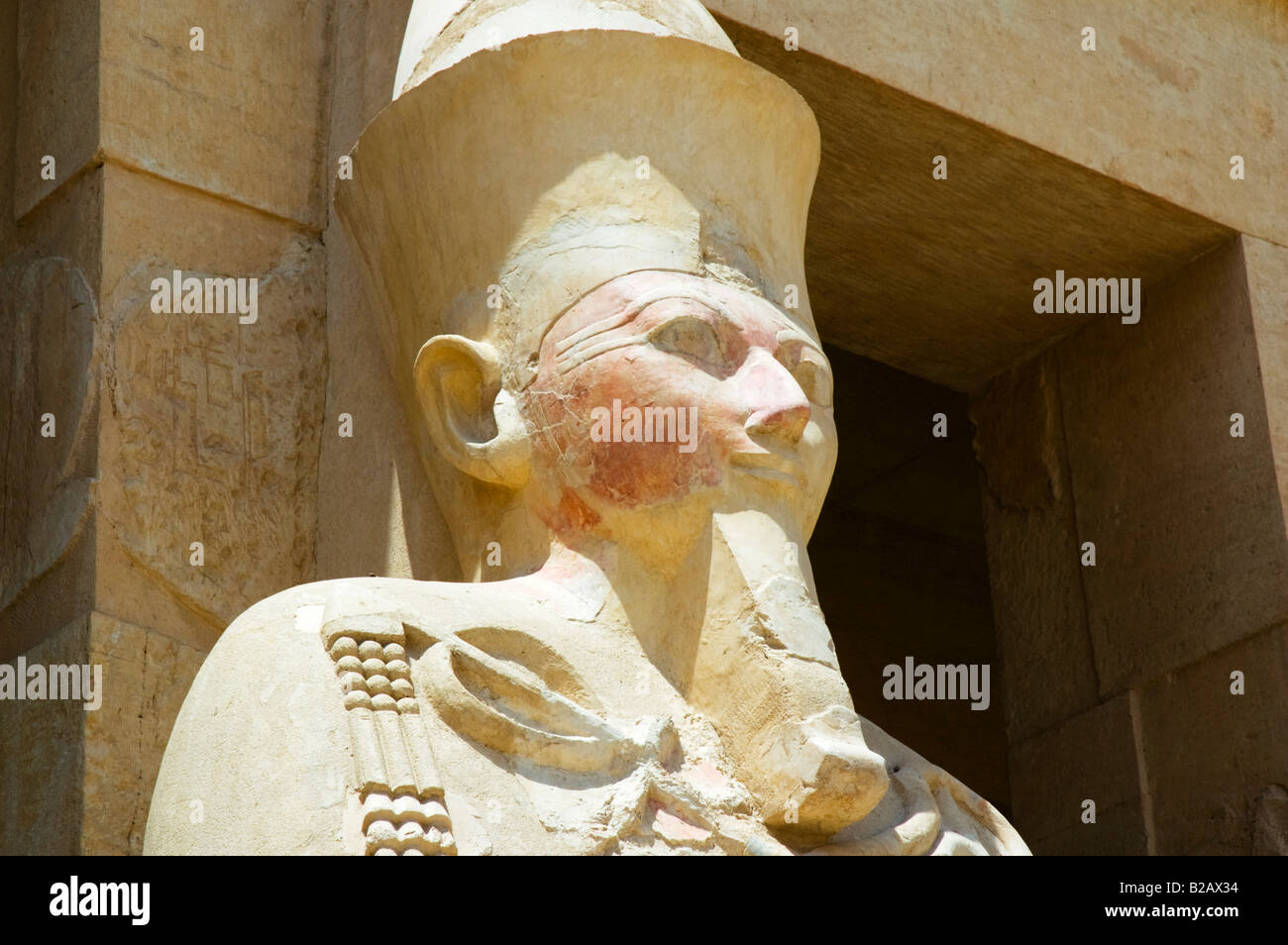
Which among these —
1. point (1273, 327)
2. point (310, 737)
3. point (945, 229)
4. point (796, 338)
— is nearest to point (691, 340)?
point (796, 338)

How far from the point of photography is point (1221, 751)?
5219mm

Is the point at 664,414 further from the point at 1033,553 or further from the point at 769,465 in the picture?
the point at 1033,553

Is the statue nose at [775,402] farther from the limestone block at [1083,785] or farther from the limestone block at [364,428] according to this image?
the limestone block at [1083,785]

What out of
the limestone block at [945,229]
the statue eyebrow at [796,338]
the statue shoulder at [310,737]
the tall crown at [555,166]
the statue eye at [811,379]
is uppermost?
the limestone block at [945,229]

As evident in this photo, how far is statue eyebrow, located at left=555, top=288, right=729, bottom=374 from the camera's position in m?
3.91

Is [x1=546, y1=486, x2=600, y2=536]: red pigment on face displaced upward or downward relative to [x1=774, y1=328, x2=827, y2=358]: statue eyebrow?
downward

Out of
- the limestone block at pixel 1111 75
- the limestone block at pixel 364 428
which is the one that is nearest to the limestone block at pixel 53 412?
the limestone block at pixel 364 428

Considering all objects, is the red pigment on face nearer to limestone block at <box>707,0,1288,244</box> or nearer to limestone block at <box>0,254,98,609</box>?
limestone block at <box>0,254,98,609</box>

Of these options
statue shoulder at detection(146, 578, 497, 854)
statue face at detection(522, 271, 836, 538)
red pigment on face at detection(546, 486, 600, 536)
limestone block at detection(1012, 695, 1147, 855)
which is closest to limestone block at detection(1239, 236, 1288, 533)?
limestone block at detection(1012, 695, 1147, 855)

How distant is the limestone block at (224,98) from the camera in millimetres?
4477

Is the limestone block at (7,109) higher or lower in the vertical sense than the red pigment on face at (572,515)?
higher

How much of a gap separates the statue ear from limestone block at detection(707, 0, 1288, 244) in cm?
121

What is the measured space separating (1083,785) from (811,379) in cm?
184
